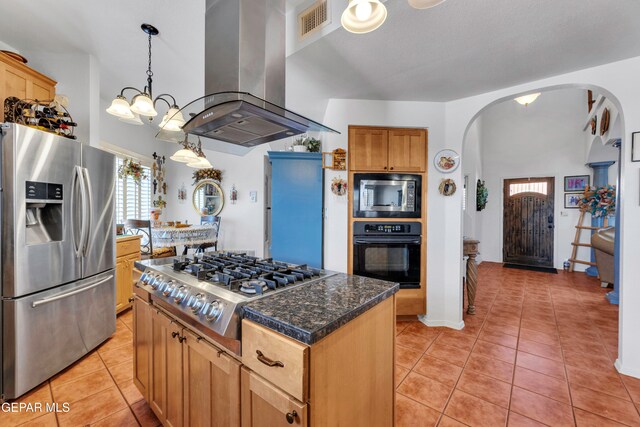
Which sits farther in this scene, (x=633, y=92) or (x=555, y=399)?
(x=633, y=92)

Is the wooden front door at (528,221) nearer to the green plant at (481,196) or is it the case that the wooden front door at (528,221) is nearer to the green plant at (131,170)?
the green plant at (481,196)

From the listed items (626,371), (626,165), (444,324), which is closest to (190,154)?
(444,324)

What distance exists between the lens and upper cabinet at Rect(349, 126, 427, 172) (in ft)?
9.32

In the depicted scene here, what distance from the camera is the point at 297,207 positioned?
3053 millimetres

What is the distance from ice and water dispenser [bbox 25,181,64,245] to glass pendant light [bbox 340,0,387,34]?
2.22 m

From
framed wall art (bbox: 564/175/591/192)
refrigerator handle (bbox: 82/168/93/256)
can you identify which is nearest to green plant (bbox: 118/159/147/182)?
refrigerator handle (bbox: 82/168/93/256)

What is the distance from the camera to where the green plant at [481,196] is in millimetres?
5961

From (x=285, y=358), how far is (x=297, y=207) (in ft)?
7.53

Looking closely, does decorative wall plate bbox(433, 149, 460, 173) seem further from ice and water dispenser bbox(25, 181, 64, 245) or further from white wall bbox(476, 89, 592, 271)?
white wall bbox(476, 89, 592, 271)

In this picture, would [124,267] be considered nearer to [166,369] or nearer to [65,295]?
[65,295]

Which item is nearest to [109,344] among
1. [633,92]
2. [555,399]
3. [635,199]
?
[555,399]

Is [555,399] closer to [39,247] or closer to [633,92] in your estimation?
[633,92]

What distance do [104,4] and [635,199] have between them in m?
4.11

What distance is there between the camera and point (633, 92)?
2.01 meters
